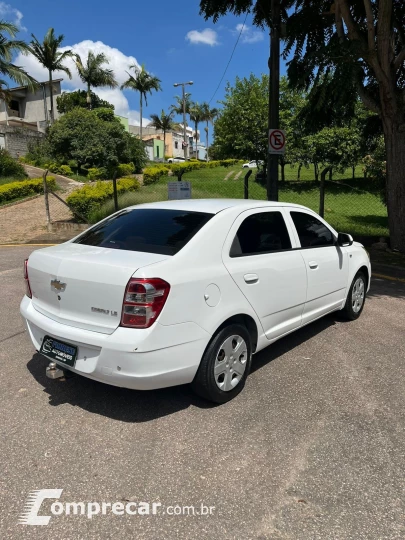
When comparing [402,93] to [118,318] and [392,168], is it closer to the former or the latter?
[392,168]

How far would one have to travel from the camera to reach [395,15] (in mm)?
8562

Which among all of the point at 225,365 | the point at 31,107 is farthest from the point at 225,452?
the point at 31,107

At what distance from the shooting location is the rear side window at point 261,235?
11.5 feet

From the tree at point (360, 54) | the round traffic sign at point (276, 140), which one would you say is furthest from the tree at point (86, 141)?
the round traffic sign at point (276, 140)

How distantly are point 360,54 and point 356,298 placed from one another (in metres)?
4.82

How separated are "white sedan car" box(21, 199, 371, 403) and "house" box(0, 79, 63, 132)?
48.4 metres

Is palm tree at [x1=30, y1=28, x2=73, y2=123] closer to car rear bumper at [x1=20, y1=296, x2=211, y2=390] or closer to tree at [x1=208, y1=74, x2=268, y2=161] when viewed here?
tree at [x1=208, y1=74, x2=268, y2=161]

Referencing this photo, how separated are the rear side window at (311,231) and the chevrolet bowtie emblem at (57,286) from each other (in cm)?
234

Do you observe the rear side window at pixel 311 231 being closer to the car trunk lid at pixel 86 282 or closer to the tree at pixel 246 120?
the car trunk lid at pixel 86 282

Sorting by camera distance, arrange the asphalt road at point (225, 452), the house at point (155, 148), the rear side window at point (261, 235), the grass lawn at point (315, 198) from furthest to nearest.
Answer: the house at point (155, 148) < the grass lawn at point (315, 198) < the rear side window at point (261, 235) < the asphalt road at point (225, 452)

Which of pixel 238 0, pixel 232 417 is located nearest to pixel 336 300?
pixel 232 417

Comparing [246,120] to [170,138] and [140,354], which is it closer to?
[140,354]

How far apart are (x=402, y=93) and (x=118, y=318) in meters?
7.98

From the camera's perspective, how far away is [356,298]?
17.3 feet
